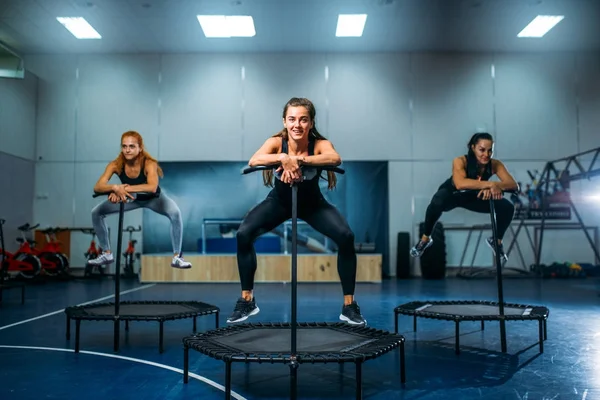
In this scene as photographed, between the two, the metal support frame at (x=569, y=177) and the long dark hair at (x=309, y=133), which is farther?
the metal support frame at (x=569, y=177)

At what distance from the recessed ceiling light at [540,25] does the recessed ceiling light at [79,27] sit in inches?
270

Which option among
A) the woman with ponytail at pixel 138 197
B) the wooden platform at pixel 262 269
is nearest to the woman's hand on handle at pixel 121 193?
the woman with ponytail at pixel 138 197

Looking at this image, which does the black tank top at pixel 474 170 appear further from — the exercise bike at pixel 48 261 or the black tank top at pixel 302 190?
the exercise bike at pixel 48 261

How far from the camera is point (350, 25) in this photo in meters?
7.62

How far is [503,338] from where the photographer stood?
2.69 metres

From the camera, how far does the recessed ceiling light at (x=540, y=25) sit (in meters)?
7.43

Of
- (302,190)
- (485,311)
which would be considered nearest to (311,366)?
(302,190)

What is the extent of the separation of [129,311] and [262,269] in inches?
171

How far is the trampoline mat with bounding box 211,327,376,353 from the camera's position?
6.55ft

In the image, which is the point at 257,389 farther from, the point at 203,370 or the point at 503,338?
the point at 503,338

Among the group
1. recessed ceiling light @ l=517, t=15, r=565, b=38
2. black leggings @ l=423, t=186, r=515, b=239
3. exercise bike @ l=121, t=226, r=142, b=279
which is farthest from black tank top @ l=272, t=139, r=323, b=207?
recessed ceiling light @ l=517, t=15, r=565, b=38

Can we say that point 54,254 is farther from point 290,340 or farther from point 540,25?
point 540,25

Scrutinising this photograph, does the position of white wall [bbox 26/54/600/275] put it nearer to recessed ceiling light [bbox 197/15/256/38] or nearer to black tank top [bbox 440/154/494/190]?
recessed ceiling light [bbox 197/15/256/38]

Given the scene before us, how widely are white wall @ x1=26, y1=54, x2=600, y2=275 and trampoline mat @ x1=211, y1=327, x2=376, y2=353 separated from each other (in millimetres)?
6249
